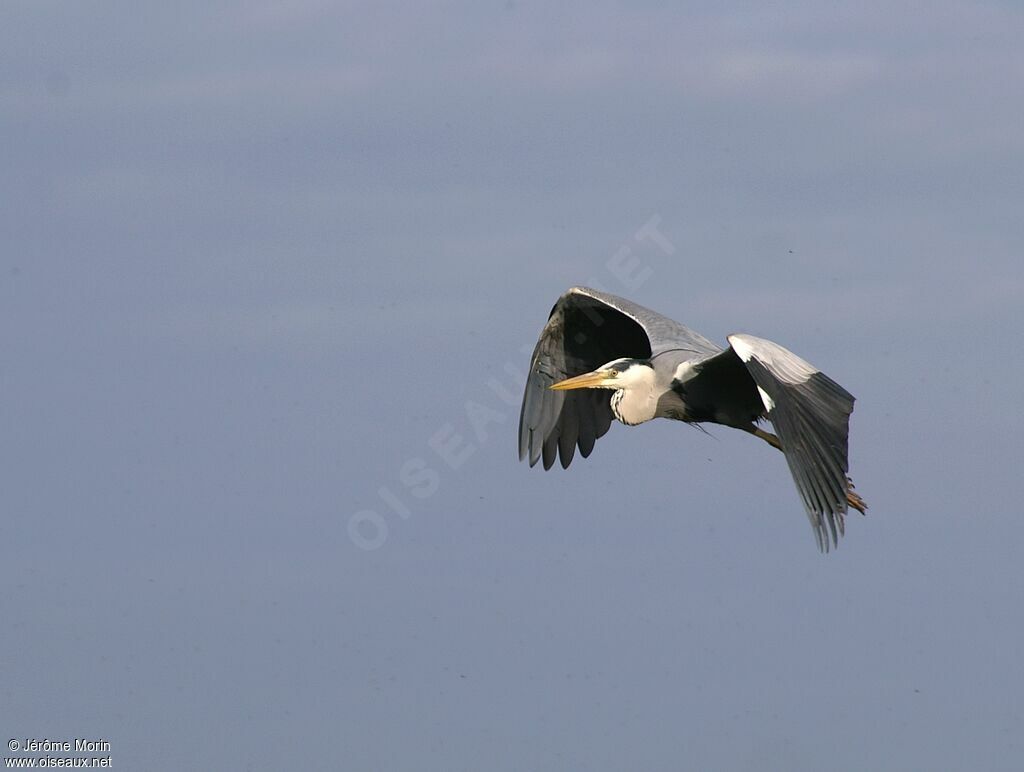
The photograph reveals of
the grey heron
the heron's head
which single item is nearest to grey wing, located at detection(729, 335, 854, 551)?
the grey heron

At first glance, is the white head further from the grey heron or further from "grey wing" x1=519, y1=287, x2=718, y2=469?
"grey wing" x1=519, y1=287, x2=718, y2=469

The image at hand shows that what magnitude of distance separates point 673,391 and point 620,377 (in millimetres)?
549

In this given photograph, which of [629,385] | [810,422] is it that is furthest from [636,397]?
[810,422]

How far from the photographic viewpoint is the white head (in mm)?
15469

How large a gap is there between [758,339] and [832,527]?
7.99 feet

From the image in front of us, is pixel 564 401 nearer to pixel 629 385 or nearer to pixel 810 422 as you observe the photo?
pixel 629 385

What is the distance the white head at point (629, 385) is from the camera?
15.5 m

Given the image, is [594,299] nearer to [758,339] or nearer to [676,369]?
[676,369]

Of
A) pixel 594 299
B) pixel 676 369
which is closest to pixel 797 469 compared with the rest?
pixel 676 369

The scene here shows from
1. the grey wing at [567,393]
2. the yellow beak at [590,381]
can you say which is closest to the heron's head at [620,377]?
the yellow beak at [590,381]

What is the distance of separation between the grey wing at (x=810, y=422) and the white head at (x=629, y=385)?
2.09 metres

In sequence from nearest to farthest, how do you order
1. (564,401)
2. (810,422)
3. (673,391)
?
(810,422), (673,391), (564,401)

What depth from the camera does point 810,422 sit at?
12.5 metres

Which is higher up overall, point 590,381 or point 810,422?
point 590,381
